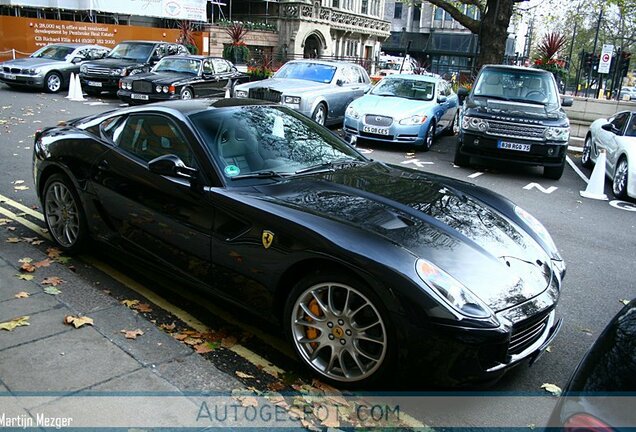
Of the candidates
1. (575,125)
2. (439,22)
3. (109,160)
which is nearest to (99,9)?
(575,125)

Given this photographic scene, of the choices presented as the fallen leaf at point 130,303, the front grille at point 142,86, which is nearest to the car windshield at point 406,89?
the front grille at point 142,86

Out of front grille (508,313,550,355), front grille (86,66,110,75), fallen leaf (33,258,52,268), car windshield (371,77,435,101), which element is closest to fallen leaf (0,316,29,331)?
fallen leaf (33,258,52,268)

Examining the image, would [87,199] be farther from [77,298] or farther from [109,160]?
[77,298]

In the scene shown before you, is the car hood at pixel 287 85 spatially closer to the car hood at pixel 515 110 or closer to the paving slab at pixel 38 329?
the car hood at pixel 515 110

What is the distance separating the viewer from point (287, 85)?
13922mm

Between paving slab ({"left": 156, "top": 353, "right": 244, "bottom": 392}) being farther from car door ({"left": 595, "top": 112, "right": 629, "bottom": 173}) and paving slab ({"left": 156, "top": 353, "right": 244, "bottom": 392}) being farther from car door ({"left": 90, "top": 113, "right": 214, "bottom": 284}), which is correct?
car door ({"left": 595, "top": 112, "right": 629, "bottom": 173})

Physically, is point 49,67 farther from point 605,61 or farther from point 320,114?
point 605,61

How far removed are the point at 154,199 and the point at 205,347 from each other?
1.18 m

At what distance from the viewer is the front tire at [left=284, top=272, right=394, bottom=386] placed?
310 centimetres

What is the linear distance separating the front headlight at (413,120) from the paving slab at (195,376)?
362 inches

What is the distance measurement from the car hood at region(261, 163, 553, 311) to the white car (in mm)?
5926

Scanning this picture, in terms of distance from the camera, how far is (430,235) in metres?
3.39

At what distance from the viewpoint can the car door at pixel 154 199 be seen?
12.7 feet

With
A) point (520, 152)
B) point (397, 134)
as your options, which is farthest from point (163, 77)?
point (520, 152)
